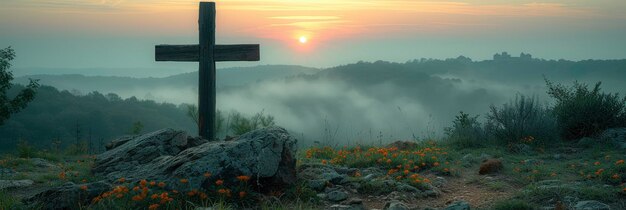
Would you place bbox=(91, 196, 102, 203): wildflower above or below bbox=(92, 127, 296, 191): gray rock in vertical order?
below

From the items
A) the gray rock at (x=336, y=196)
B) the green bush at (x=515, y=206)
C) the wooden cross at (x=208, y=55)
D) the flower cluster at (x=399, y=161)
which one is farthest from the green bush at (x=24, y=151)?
the green bush at (x=515, y=206)

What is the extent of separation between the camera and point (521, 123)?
41.7 feet

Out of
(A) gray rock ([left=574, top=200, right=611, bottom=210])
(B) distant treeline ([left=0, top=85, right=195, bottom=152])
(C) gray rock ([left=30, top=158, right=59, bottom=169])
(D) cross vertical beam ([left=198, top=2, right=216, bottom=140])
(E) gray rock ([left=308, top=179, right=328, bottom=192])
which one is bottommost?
(B) distant treeline ([left=0, top=85, right=195, bottom=152])

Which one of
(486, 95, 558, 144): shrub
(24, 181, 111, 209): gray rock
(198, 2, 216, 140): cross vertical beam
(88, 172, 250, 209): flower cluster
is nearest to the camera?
(88, 172, 250, 209): flower cluster

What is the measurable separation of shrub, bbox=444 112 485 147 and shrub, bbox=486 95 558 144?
1.08 feet

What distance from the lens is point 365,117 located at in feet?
285

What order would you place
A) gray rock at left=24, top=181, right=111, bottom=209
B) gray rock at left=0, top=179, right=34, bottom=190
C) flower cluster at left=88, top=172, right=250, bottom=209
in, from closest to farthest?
flower cluster at left=88, top=172, right=250, bottom=209 < gray rock at left=24, top=181, right=111, bottom=209 < gray rock at left=0, top=179, right=34, bottom=190

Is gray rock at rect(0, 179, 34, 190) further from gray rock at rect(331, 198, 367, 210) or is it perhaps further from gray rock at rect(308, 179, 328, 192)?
gray rock at rect(331, 198, 367, 210)

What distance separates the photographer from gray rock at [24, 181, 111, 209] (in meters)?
6.82

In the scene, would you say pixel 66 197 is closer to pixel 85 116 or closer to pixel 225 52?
pixel 225 52

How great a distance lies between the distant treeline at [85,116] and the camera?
4922 cm

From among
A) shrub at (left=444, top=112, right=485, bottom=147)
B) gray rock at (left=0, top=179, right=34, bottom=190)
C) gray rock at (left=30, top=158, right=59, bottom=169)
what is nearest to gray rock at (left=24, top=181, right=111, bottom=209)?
gray rock at (left=0, top=179, right=34, bottom=190)

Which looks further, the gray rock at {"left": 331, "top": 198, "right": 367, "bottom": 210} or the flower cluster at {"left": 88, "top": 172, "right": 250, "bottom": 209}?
the gray rock at {"left": 331, "top": 198, "right": 367, "bottom": 210}

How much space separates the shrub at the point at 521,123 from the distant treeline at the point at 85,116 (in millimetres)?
39475
